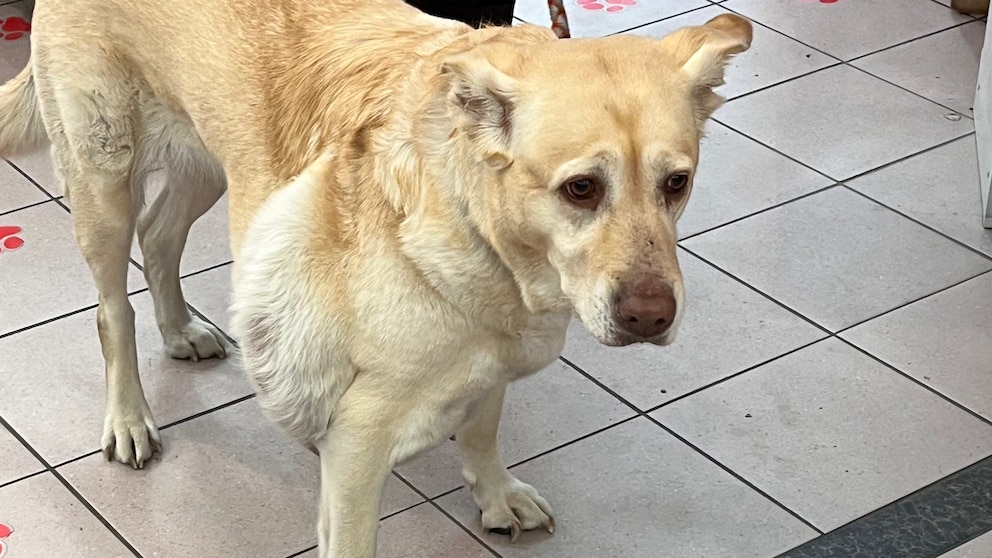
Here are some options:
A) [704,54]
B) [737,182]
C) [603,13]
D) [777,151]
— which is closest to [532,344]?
[704,54]

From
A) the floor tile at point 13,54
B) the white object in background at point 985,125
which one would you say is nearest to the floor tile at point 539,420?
Answer: the white object in background at point 985,125

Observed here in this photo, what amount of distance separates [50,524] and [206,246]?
3.26ft

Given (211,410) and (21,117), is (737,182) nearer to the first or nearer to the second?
(211,410)

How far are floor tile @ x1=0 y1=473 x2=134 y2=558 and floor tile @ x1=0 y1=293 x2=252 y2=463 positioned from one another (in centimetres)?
10

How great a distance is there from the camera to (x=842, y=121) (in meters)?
3.71

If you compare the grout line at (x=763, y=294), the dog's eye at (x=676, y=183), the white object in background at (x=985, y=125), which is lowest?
the grout line at (x=763, y=294)

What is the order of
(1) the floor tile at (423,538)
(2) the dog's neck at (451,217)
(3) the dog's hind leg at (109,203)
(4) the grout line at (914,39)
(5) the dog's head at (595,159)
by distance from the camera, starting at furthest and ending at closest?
(4) the grout line at (914,39)
(1) the floor tile at (423,538)
(3) the dog's hind leg at (109,203)
(2) the dog's neck at (451,217)
(5) the dog's head at (595,159)

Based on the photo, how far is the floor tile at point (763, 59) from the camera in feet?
12.8

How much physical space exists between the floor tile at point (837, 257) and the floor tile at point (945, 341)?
1.7 inches

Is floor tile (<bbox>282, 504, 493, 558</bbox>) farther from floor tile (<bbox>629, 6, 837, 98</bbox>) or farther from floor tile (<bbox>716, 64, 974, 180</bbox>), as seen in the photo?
floor tile (<bbox>629, 6, 837, 98</bbox>)

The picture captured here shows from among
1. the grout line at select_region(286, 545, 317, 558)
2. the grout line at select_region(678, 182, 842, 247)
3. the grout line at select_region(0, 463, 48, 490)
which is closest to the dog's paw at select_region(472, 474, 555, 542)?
the grout line at select_region(286, 545, 317, 558)

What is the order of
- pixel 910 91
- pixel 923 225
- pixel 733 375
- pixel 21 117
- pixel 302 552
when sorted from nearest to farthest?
1. pixel 302 552
2. pixel 21 117
3. pixel 733 375
4. pixel 923 225
5. pixel 910 91

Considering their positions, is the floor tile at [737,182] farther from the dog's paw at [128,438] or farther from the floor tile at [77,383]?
the dog's paw at [128,438]

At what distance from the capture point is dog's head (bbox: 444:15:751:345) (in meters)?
1.56
